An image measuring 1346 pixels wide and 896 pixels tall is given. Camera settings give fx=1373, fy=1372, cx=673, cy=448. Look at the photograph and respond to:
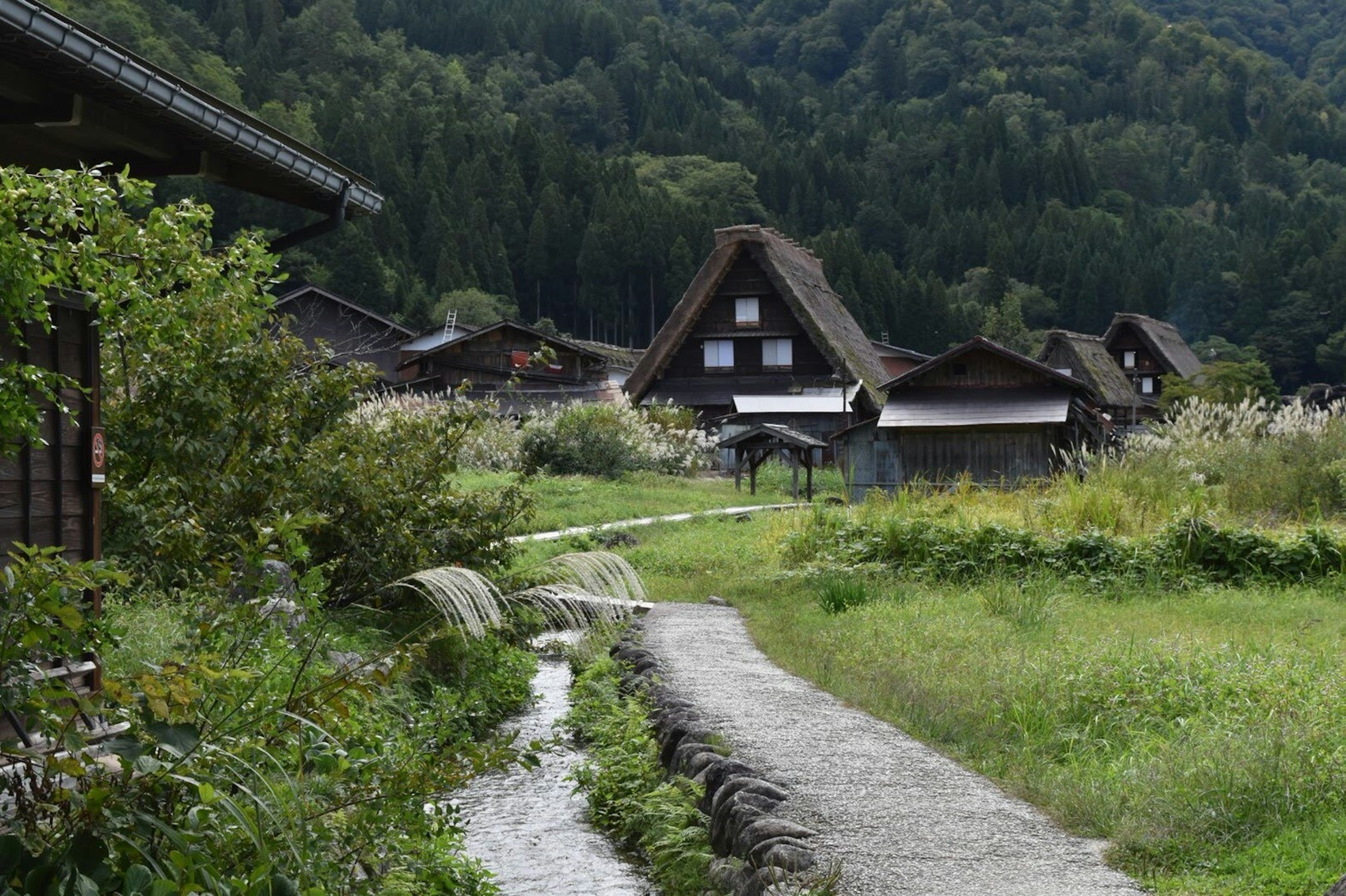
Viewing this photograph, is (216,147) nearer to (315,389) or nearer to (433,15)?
(315,389)

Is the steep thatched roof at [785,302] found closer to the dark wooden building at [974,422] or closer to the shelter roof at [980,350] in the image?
the dark wooden building at [974,422]

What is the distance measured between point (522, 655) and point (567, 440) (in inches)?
729

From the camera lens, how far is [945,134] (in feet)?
301

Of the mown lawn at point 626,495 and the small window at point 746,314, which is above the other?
the small window at point 746,314

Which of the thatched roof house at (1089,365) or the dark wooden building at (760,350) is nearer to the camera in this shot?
the dark wooden building at (760,350)

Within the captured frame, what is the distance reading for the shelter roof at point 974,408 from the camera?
2658 centimetres

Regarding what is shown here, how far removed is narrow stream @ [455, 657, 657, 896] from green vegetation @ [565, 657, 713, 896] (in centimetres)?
12

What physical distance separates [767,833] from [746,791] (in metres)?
0.58

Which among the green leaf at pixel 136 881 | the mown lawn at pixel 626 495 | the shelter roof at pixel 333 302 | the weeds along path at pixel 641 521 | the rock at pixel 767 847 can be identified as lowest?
the rock at pixel 767 847

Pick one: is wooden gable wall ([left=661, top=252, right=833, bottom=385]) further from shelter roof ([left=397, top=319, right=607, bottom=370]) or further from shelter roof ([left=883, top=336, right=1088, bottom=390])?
shelter roof ([left=883, top=336, right=1088, bottom=390])

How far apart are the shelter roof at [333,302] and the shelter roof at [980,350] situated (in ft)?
67.1

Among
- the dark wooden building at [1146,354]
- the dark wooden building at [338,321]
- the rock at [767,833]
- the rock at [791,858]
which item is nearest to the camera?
the rock at [791,858]

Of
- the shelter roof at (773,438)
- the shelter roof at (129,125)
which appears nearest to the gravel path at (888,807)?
the shelter roof at (129,125)

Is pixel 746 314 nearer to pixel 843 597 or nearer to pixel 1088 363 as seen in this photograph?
pixel 1088 363
